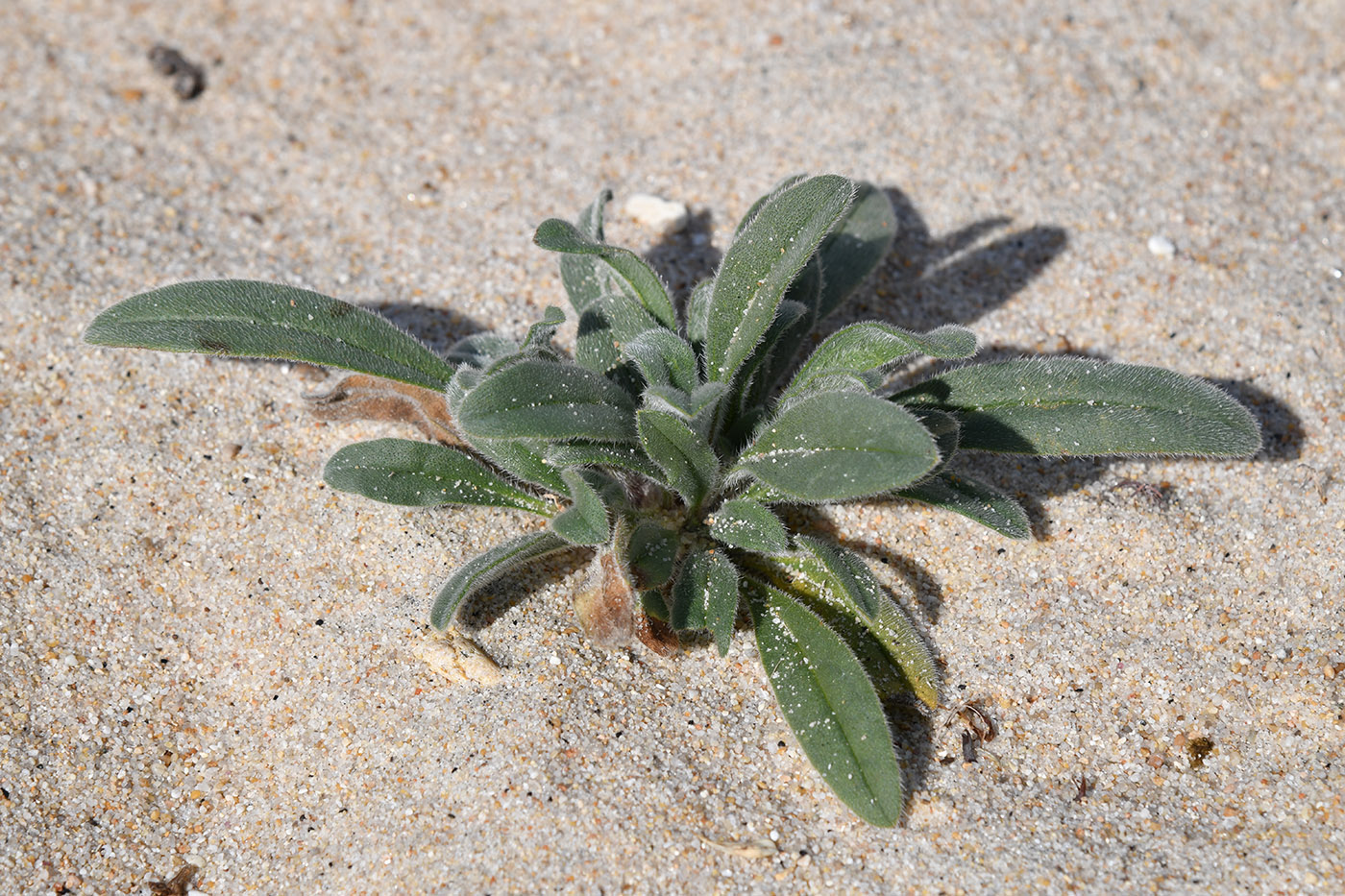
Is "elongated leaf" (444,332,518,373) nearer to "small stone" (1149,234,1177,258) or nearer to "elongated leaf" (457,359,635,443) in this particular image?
"elongated leaf" (457,359,635,443)

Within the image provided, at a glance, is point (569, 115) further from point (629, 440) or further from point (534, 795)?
point (534, 795)

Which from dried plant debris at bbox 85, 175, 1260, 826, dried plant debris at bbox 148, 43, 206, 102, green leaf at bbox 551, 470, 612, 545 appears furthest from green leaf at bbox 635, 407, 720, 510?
dried plant debris at bbox 148, 43, 206, 102

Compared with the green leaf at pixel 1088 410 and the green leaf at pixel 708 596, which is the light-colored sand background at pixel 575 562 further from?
the green leaf at pixel 1088 410

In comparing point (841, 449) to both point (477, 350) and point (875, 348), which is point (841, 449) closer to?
point (875, 348)

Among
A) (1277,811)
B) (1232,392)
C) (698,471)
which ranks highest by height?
(1232,392)

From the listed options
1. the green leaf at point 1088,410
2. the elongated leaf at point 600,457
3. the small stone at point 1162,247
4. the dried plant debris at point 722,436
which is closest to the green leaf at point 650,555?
the dried plant debris at point 722,436

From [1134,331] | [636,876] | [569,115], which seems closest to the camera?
[636,876]

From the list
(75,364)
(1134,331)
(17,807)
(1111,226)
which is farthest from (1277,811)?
(75,364)

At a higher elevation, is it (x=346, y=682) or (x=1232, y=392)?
(x=1232, y=392)
